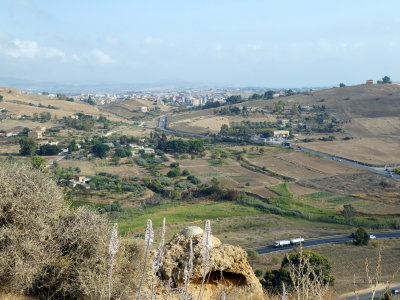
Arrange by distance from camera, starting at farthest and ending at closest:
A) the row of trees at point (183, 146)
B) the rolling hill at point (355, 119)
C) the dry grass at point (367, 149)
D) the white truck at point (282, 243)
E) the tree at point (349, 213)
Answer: the rolling hill at point (355, 119), the row of trees at point (183, 146), the dry grass at point (367, 149), the tree at point (349, 213), the white truck at point (282, 243)

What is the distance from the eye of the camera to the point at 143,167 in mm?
49719

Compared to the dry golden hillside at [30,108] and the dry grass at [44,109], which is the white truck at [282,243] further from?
the dry grass at [44,109]

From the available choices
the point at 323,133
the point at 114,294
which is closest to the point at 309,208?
the point at 114,294

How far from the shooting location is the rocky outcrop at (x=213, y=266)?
908 cm

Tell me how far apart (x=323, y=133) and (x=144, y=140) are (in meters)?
34.0

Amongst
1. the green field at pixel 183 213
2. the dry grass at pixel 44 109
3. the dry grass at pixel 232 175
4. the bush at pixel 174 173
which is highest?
the dry grass at pixel 44 109

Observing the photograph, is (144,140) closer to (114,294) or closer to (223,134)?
(223,134)

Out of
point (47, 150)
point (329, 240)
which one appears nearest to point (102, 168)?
point (47, 150)

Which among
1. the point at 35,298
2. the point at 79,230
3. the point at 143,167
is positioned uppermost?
the point at 79,230

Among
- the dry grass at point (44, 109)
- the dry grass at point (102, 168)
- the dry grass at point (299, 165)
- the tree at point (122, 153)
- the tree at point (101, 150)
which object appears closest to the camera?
the dry grass at point (102, 168)

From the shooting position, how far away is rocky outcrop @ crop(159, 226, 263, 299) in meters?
9.08

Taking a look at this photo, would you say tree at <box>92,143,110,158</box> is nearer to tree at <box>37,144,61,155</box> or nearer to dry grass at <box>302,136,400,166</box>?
tree at <box>37,144,61,155</box>


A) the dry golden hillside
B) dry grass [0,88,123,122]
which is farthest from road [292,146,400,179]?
→ dry grass [0,88,123,122]

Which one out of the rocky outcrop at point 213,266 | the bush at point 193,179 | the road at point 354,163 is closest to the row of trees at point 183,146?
the bush at point 193,179
